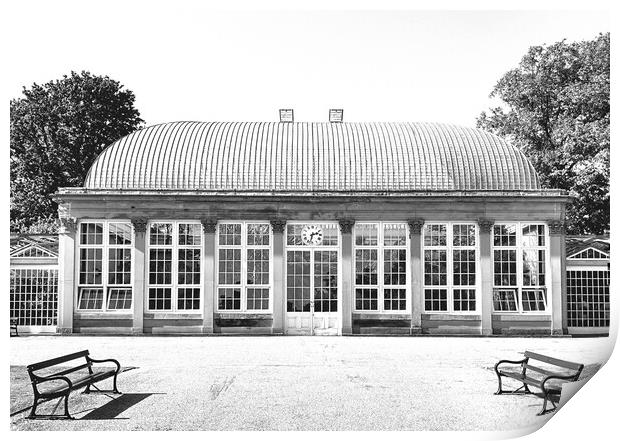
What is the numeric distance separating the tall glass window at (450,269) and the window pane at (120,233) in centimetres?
1271

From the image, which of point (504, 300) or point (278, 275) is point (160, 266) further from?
point (504, 300)

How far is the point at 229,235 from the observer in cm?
3153

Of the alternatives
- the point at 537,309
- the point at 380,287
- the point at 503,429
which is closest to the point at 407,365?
the point at 503,429

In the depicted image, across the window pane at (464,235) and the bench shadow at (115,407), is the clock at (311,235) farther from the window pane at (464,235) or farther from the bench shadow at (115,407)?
the bench shadow at (115,407)

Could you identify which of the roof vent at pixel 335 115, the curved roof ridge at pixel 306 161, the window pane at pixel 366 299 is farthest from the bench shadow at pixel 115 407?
the roof vent at pixel 335 115

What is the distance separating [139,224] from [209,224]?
9.76 feet

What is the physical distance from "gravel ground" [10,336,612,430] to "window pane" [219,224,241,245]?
A: 503cm

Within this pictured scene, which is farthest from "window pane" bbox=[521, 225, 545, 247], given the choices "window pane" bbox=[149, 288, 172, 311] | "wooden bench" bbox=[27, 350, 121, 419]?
"wooden bench" bbox=[27, 350, 121, 419]

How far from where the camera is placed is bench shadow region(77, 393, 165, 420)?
15383mm

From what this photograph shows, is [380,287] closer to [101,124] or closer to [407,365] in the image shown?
[407,365]

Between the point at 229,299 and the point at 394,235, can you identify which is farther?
the point at 394,235

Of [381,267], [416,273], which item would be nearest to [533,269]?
[416,273]

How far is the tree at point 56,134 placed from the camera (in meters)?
34.5

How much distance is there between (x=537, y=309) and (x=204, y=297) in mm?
14190
